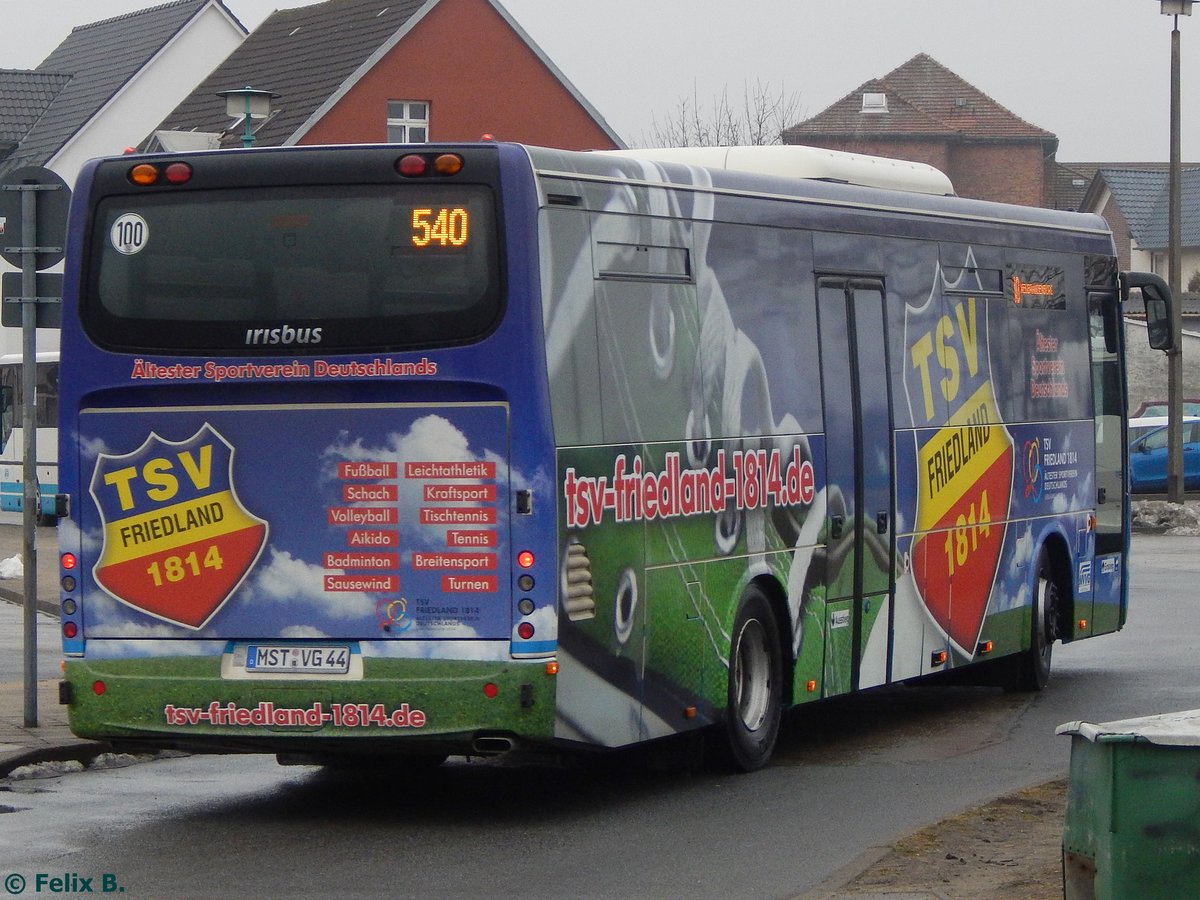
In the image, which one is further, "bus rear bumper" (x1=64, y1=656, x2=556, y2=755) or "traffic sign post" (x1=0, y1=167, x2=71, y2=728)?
"traffic sign post" (x1=0, y1=167, x2=71, y2=728)

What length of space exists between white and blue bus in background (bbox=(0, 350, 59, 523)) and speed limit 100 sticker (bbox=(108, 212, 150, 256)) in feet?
83.4

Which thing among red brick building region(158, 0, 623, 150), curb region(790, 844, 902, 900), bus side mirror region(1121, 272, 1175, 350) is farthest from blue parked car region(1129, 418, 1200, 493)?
curb region(790, 844, 902, 900)

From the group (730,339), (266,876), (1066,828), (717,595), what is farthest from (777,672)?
(1066,828)

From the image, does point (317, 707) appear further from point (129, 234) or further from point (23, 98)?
point (23, 98)

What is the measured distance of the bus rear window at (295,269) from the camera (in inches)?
361

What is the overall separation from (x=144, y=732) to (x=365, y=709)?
1.02 metres

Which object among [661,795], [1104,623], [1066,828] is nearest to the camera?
[1066,828]

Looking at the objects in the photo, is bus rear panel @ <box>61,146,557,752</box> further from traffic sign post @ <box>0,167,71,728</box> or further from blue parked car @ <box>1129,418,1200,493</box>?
blue parked car @ <box>1129,418,1200,493</box>

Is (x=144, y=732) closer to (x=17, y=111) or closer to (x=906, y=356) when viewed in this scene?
(x=906, y=356)

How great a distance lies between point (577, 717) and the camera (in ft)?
30.4

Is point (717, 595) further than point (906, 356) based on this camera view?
No

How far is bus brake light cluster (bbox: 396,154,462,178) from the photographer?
9195mm

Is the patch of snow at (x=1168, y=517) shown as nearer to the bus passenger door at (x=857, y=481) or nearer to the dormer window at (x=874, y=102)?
the bus passenger door at (x=857, y=481)

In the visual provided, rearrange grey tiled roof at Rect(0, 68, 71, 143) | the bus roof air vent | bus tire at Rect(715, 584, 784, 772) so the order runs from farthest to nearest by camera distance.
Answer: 1. grey tiled roof at Rect(0, 68, 71, 143)
2. the bus roof air vent
3. bus tire at Rect(715, 584, 784, 772)
